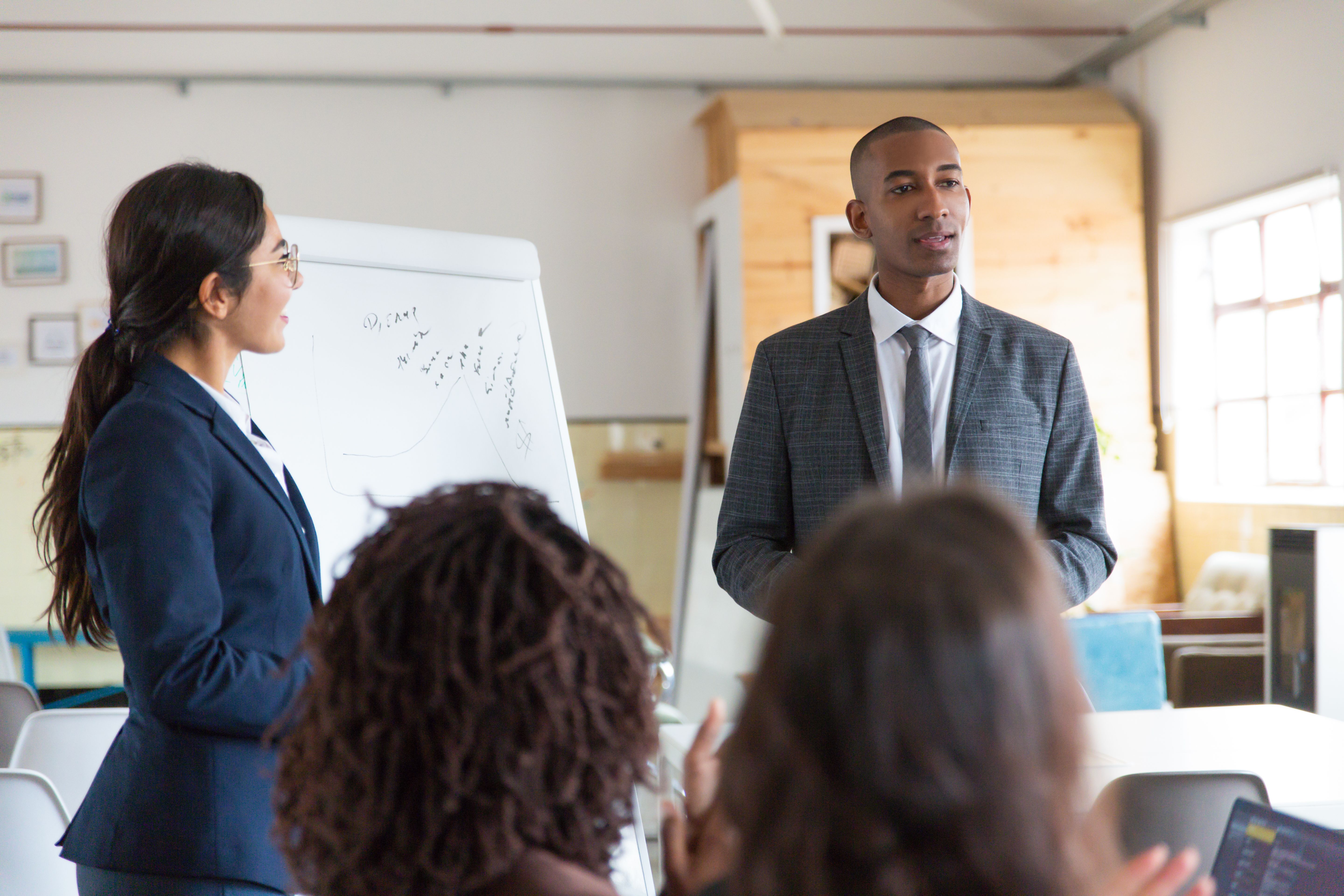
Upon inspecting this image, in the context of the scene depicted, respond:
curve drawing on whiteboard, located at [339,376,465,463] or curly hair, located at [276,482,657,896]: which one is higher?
curve drawing on whiteboard, located at [339,376,465,463]

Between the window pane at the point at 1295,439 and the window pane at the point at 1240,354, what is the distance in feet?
0.62

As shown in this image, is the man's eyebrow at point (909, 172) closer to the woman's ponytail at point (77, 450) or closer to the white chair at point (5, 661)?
the woman's ponytail at point (77, 450)

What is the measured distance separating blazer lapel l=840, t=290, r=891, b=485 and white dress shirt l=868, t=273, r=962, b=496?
0.5 inches

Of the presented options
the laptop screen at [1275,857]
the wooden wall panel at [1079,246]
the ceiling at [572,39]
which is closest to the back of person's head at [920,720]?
the laptop screen at [1275,857]

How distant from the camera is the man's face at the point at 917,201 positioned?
1962 millimetres

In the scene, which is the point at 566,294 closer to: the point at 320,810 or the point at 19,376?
the point at 19,376

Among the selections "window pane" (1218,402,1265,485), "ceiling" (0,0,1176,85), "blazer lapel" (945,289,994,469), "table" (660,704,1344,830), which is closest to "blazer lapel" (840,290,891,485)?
"blazer lapel" (945,289,994,469)

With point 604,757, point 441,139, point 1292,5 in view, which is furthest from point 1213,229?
point 604,757

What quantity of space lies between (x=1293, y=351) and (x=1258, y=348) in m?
0.27

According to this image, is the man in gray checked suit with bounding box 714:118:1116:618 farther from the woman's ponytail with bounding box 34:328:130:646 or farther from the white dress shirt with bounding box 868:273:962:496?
the woman's ponytail with bounding box 34:328:130:646

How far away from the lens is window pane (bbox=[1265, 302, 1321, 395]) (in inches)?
202

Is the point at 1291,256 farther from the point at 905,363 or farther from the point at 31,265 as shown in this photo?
the point at 31,265

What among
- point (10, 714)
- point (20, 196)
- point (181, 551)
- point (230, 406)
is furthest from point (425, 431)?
point (20, 196)

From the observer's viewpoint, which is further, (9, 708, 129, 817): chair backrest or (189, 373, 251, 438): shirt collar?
(9, 708, 129, 817): chair backrest
